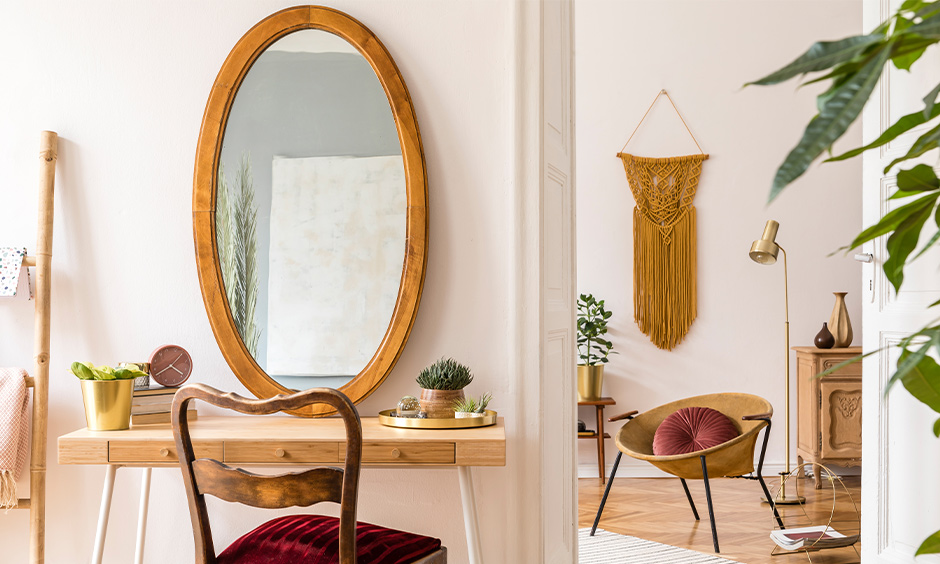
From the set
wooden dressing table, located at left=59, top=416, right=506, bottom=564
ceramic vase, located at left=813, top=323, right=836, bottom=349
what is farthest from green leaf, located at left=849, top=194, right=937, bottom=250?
ceramic vase, located at left=813, top=323, right=836, bottom=349

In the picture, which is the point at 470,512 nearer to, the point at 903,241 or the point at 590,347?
the point at 903,241

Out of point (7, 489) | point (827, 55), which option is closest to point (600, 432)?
point (7, 489)

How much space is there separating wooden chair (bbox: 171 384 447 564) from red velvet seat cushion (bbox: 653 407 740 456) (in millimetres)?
2033

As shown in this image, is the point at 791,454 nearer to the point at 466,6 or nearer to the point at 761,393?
the point at 761,393

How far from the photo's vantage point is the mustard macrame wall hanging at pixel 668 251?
4945 mm

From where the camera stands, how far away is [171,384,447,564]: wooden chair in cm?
154

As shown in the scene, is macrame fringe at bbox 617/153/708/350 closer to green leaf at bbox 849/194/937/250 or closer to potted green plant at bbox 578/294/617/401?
potted green plant at bbox 578/294/617/401

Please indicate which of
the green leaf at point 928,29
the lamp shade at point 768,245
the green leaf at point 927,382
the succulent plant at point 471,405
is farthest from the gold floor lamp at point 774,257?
the green leaf at point 928,29

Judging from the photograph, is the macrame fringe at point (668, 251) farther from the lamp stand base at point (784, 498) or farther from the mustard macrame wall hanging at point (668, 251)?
the lamp stand base at point (784, 498)

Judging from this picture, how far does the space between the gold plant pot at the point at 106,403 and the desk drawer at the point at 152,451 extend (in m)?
0.12

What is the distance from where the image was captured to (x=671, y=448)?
3.59 m

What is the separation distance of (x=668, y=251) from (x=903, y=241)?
4.36 meters

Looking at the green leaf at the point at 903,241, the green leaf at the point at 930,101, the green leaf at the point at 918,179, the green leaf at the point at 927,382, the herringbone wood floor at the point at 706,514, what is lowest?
the herringbone wood floor at the point at 706,514

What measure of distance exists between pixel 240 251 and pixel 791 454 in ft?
13.3
